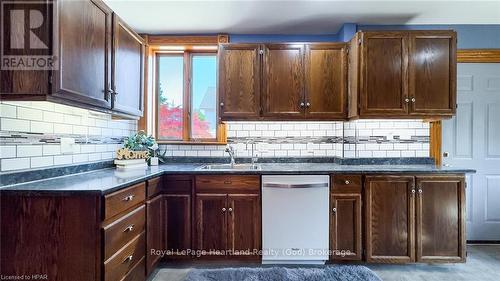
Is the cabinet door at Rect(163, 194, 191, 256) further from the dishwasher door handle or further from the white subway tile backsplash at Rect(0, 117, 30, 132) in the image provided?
the white subway tile backsplash at Rect(0, 117, 30, 132)

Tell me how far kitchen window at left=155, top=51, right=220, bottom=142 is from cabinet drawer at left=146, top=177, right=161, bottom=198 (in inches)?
37.5

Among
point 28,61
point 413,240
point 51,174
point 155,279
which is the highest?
point 28,61

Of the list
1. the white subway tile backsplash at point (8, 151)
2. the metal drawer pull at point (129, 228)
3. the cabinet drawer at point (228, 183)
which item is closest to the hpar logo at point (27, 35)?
the white subway tile backsplash at point (8, 151)

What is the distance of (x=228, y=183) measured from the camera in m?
2.58

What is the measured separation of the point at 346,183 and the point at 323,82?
106 cm

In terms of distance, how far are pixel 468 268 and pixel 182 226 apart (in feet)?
8.89

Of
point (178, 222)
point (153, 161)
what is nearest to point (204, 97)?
point (153, 161)

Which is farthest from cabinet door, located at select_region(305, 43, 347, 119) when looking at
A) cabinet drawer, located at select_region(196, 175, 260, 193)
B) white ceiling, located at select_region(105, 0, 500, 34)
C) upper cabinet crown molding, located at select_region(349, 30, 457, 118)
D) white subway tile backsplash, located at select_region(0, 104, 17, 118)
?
white subway tile backsplash, located at select_region(0, 104, 17, 118)

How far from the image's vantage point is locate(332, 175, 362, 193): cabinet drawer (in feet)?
8.34

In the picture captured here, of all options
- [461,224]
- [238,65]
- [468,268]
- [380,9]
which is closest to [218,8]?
[238,65]

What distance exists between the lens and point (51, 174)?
6.33 feet

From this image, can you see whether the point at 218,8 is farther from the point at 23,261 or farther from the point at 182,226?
the point at 23,261

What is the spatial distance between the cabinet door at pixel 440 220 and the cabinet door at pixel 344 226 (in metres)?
0.57

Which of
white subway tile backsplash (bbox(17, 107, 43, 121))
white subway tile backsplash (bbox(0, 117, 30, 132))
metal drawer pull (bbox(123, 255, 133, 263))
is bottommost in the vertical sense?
metal drawer pull (bbox(123, 255, 133, 263))
